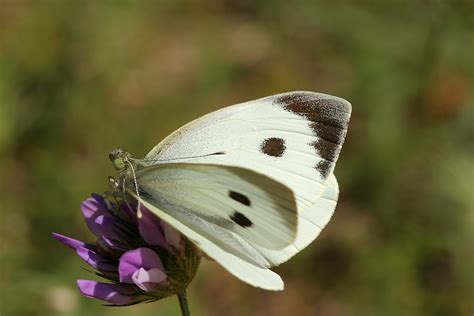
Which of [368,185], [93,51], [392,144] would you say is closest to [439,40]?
[392,144]

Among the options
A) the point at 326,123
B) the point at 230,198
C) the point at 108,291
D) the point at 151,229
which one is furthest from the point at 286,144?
the point at 108,291

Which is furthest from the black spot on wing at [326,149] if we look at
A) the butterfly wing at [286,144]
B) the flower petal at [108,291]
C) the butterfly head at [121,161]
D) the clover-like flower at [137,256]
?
the flower petal at [108,291]

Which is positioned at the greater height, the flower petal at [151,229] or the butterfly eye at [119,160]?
the butterfly eye at [119,160]

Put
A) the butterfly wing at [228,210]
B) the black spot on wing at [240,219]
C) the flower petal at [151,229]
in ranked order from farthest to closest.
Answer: the flower petal at [151,229] → the black spot on wing at [240,219] → the butterfly wing at [228,210]

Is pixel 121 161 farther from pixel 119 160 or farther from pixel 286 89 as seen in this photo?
pixel 286 89

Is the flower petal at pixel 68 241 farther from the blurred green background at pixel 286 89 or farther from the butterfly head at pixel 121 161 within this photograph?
the blurred green background at pixel 286 89

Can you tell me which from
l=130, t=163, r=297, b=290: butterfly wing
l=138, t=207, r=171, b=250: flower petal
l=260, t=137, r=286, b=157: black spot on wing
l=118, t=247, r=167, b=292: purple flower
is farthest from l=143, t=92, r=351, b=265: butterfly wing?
l=118, t=247, r=167, b=292: purple flower

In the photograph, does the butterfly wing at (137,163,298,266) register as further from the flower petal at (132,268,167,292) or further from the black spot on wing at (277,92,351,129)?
the black spot on wing at (277,92,351,129)
